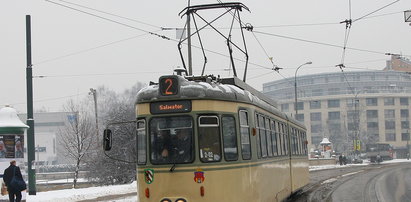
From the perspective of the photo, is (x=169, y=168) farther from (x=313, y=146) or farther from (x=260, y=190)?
(x=313, y=146)

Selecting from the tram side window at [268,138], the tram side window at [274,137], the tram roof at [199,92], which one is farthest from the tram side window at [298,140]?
the tram roof at [199,92]

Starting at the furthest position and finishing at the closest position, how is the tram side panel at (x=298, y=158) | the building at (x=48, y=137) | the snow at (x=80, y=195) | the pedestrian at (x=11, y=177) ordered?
the building at (x=48, y=137) < the snow at (x=80, y=195) < the tram side panel at (x=298, y=158) < the pedestrian at (x=11, y=177)

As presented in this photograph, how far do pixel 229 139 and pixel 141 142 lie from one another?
1.52m

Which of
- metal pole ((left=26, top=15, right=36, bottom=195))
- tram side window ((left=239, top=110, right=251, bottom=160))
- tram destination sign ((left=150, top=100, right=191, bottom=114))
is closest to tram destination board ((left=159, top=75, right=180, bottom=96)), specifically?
tram destination sign ((left=150, top=100, right=191, bottom=114))

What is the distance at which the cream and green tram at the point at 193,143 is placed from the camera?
382 inches

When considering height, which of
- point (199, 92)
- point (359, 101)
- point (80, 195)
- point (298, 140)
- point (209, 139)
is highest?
point (359, 101)

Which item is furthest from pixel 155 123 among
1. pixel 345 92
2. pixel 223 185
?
pixel 345 92

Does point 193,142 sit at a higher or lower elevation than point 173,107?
lower

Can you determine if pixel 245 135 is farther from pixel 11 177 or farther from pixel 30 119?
pixel 30 119


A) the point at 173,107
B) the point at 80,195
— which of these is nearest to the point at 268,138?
the point at 173,107

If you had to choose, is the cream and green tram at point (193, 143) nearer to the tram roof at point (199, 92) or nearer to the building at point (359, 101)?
the tram roof at point (199, 92)

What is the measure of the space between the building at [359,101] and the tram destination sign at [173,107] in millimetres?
107282

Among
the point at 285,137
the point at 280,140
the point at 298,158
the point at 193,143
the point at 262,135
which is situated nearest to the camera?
the point at 193,143

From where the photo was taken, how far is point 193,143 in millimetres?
9711
